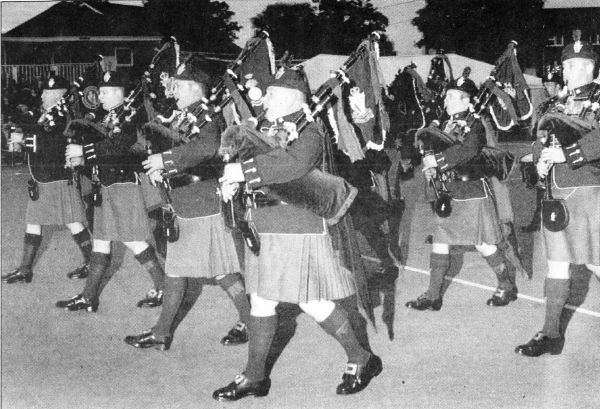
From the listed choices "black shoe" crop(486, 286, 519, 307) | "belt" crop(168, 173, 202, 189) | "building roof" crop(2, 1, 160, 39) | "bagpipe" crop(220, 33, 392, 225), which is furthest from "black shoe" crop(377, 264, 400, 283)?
"building roof" crop(2, 1, 160, 39)

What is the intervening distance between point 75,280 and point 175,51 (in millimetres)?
2400

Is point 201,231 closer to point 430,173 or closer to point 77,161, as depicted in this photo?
point 77,161

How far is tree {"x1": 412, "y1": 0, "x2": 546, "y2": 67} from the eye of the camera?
19.4 feet

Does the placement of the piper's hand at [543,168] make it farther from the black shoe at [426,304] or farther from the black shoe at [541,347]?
the black shoe at [426,304]

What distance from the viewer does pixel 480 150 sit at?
16.5 ft

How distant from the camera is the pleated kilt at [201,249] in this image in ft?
13.9

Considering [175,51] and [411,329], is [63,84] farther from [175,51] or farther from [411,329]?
[411,329]

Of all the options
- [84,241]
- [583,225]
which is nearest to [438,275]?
[583,225]

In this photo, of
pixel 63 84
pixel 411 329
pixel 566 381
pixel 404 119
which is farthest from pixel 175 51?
pixel 404 119

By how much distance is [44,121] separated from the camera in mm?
5641

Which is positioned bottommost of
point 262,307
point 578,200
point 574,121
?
point 262,307

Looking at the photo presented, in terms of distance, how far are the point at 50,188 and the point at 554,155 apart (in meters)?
4.06

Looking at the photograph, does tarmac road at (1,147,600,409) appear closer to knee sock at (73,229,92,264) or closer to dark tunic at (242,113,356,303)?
knee sock at (73,229,92,264)

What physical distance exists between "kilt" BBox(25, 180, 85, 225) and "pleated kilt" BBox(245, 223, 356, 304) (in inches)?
121
